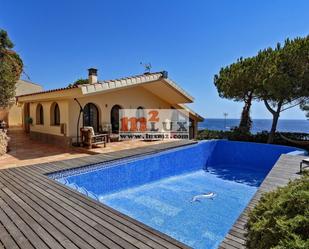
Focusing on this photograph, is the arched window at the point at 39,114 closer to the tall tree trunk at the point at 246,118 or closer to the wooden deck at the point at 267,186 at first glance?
the wooden deck at the point at 267,186

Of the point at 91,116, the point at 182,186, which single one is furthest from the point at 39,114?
the point at 182,186

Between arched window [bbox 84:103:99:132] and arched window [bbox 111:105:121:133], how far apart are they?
139 centimetres

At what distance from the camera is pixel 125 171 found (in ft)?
31.0

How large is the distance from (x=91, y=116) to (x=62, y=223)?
11.5 m

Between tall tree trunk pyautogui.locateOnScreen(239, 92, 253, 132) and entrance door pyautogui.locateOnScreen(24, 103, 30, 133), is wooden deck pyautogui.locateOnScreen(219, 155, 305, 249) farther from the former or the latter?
entrance door pyautogui.locateOnScreen(24, 103, 30, 133)

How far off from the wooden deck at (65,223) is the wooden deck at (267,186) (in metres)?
0.02

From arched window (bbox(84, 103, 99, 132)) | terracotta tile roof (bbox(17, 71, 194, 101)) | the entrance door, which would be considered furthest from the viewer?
the entrance door

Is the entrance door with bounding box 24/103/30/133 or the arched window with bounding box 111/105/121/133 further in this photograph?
the entrance door with bounding box 24/103/30/133

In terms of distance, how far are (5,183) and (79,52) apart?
58.9 feet

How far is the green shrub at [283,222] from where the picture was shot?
87.4 inches

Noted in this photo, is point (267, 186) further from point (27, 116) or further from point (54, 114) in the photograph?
point (27, 116)

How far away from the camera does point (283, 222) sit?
2367 millimetres

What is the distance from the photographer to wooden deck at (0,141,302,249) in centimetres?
355

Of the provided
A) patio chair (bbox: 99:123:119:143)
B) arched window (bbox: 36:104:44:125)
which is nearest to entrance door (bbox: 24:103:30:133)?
arched window (bbox: 36:104:44:125)
